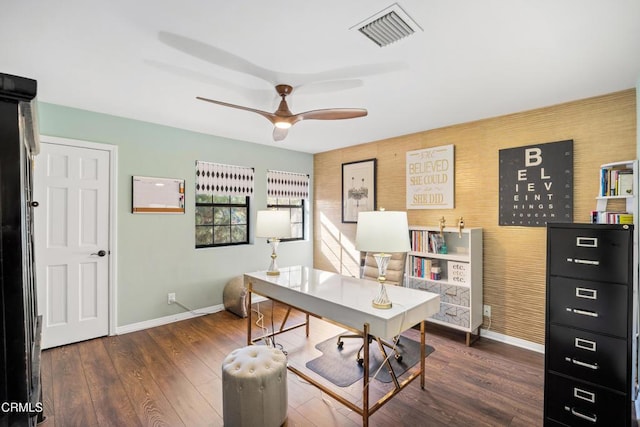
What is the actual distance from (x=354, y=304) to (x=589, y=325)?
1.45 meters

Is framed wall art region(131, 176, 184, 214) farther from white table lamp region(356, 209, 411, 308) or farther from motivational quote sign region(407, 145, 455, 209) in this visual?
motivational quote sign region(407, 145, 455, 209)

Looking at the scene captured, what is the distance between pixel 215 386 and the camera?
2.53 metres

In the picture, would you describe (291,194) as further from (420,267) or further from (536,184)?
(536,184)

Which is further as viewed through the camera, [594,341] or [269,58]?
[269,58]

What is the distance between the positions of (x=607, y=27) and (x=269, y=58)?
2042 mm

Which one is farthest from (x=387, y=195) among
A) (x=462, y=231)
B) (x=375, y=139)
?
(x=462, y=231)

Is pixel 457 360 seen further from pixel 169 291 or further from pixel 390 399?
pixel 169 291

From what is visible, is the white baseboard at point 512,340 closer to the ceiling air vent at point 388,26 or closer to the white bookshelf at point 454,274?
the white bookshelf at point 454,274

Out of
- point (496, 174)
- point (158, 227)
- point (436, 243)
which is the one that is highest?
point (496, 174)

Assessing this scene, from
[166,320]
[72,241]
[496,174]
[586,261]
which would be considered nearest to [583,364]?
[586,261]

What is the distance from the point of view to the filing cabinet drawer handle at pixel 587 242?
75.0 inches

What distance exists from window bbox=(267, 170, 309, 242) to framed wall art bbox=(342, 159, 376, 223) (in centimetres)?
78

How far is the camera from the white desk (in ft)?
6.47

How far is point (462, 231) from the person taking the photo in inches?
132
